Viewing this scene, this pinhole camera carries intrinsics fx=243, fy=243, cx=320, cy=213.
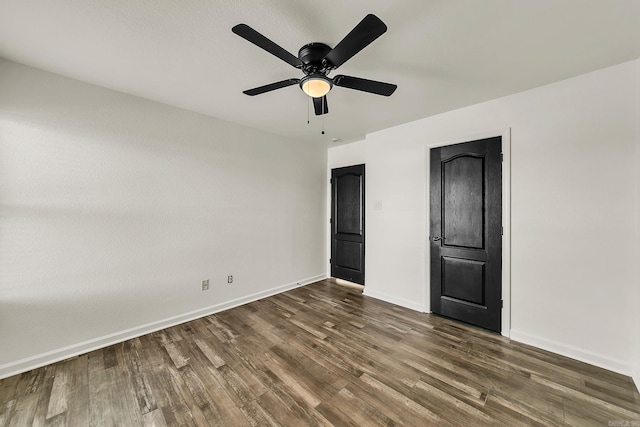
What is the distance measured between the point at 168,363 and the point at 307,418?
1389mm

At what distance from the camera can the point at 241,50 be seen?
6.05 ft

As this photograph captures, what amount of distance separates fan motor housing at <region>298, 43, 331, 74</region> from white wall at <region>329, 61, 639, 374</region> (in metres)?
2.04

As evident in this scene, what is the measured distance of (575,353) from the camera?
220cm

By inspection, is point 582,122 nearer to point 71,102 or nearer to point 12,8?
point 12,8

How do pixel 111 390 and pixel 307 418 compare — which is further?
pixel 111 390

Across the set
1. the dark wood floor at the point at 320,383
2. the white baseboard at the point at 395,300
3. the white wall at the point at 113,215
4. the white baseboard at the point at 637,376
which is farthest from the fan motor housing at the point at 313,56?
the white baseboard at the point at 637,376

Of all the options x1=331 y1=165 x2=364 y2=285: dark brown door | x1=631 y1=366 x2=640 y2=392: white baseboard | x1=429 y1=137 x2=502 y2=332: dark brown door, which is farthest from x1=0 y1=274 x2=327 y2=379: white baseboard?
x1=631 y1=366 x2=640 y2=392: white baseboard

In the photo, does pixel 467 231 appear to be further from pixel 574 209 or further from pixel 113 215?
pixel 113 215

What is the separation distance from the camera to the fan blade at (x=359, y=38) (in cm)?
119

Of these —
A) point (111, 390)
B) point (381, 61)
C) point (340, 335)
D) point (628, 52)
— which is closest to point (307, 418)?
point (340, 335)

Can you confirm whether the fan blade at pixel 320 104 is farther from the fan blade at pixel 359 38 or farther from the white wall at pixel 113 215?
the white wall at pixel 113 215

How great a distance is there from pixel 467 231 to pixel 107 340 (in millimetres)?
4041

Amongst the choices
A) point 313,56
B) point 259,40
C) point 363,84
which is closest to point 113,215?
point 259,40

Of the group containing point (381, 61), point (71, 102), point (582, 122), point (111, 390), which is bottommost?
point (111, 390)
